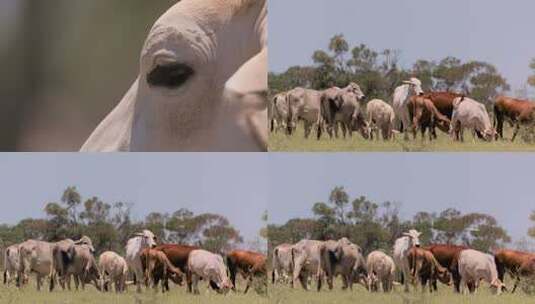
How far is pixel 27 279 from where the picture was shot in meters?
11.2

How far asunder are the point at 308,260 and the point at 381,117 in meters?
0.71

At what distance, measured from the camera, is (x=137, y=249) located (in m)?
11.1

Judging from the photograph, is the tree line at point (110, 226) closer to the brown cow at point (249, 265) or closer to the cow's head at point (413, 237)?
the brown cow at point (249, 265)

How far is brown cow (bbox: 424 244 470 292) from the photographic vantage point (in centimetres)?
1099

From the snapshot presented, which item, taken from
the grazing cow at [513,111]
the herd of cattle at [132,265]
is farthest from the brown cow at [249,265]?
the grazing cow at [513,111]

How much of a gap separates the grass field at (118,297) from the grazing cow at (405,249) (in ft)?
2.02

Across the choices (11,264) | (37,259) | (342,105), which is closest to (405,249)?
(342,105)

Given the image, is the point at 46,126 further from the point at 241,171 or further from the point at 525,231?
the point at 525,231

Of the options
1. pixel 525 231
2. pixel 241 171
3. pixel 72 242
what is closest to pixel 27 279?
pixel 72 242

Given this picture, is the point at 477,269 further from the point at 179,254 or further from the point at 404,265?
the point at 179,254

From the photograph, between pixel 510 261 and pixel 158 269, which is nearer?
pixel 510 261

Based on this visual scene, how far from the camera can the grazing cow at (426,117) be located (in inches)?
433

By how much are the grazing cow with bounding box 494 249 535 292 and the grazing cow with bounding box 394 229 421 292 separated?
363 millimetres

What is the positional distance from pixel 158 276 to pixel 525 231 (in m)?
1.64
